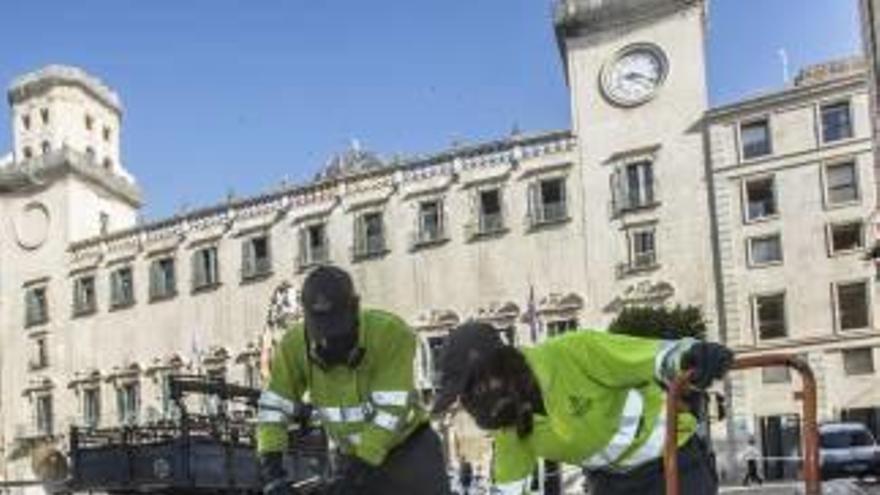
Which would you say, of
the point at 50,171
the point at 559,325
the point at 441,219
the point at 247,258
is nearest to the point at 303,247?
the point at 247,258

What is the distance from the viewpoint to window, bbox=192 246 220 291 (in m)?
65.2

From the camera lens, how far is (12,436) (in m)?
69.7

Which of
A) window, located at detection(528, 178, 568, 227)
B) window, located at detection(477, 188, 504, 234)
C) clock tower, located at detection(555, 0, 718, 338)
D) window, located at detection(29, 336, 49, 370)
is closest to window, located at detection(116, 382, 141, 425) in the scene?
window, located at detection(29, 336, 49, 370)

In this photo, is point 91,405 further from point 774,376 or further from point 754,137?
point 754,137

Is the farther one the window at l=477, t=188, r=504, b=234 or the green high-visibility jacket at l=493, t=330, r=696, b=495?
the window at l=477, t=188, r=504, b=234

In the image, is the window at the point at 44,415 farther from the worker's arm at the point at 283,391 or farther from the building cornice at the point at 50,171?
the worker's arm at the point at 283,391

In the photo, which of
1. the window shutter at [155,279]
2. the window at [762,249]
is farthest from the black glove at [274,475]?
the window shutter at [155,279]

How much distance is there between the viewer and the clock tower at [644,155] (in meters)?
52.9

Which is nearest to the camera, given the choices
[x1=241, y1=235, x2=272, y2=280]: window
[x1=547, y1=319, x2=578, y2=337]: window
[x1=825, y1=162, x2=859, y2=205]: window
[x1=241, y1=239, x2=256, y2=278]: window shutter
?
[x1=825, y1=162, x2=859, y2=205]: window

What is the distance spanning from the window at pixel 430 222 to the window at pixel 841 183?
15.2 meters

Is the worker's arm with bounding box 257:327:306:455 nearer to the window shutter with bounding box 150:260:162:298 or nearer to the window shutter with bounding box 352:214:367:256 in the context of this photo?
the window shutter with bounding box 352:214:367:256

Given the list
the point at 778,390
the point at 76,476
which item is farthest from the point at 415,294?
the point at 76,476

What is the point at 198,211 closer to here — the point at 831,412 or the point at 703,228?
the point at 703,228

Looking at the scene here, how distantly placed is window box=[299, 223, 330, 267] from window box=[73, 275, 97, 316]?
12.0m
